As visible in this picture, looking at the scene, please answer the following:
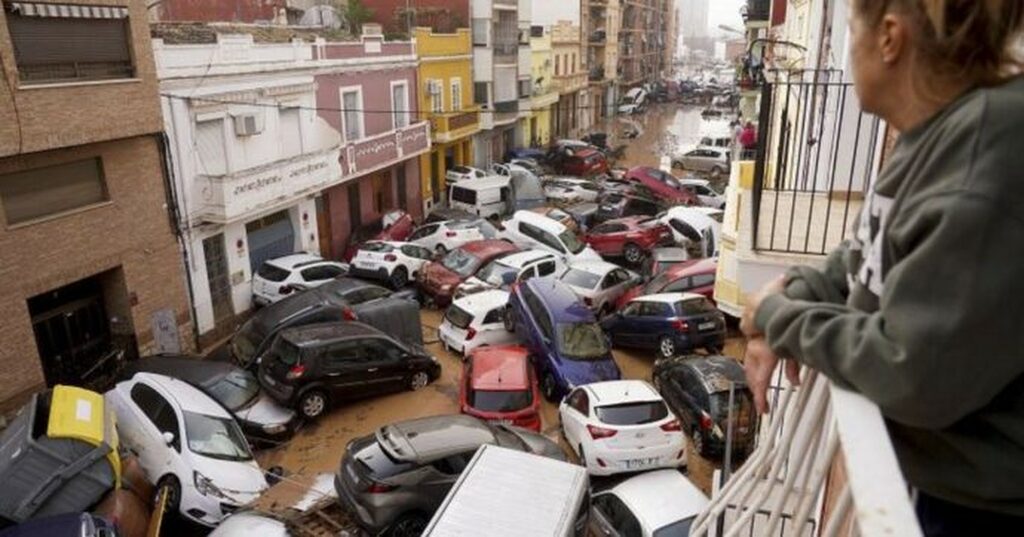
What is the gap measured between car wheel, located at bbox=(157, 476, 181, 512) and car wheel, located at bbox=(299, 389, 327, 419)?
2.92m

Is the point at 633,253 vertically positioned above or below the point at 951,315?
below

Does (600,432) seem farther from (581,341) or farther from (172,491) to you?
(172,491)

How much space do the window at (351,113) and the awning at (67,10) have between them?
969 centimetres

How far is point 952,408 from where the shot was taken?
1.21 meters

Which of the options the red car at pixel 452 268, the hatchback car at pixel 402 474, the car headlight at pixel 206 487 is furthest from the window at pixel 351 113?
the hatchback car at pixel 402 474

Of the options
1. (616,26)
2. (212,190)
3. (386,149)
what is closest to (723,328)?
(212,190)

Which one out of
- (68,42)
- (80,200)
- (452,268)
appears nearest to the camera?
(68,42)

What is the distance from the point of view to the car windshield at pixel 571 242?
2050cm

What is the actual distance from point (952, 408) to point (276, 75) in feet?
66.8

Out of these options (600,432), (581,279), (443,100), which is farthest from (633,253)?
(443,100)

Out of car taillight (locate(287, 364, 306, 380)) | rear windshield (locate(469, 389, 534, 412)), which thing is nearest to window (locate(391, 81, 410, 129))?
car taillight (locate(287, 364, 306, 380))

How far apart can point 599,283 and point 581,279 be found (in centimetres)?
47

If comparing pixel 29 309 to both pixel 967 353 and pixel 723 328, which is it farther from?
pixel 967 353

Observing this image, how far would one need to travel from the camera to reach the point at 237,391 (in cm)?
1210
